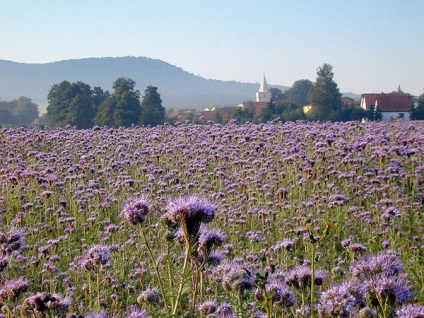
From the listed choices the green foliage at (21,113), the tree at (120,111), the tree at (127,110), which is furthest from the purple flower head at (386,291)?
the green foliage at (21,113)

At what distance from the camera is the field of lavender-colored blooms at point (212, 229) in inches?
107

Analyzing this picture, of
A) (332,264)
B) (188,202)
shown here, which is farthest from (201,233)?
(332,264)

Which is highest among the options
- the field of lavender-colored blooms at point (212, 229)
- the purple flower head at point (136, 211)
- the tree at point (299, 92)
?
the tree at point (299, 92)

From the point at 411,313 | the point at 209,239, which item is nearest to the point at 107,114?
the point at 209,239

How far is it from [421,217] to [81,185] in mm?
5555

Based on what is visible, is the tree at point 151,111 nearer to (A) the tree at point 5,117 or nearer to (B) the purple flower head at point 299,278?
(B) the purple flower head at point 299,278

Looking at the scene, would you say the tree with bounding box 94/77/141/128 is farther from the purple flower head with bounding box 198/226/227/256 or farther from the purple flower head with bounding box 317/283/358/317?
the purple flower head with bounding box 317/283/358/317

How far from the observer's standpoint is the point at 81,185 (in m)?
8.90

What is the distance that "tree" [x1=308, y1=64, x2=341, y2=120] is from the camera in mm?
70188

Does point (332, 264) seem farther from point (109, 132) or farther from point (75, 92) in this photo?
point (75, 92)

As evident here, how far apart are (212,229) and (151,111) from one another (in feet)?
158

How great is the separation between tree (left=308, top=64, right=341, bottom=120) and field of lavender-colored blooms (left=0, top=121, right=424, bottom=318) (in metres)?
56.9

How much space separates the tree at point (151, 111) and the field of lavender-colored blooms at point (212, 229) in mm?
32442

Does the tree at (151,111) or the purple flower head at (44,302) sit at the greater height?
the tree at (151,111)
